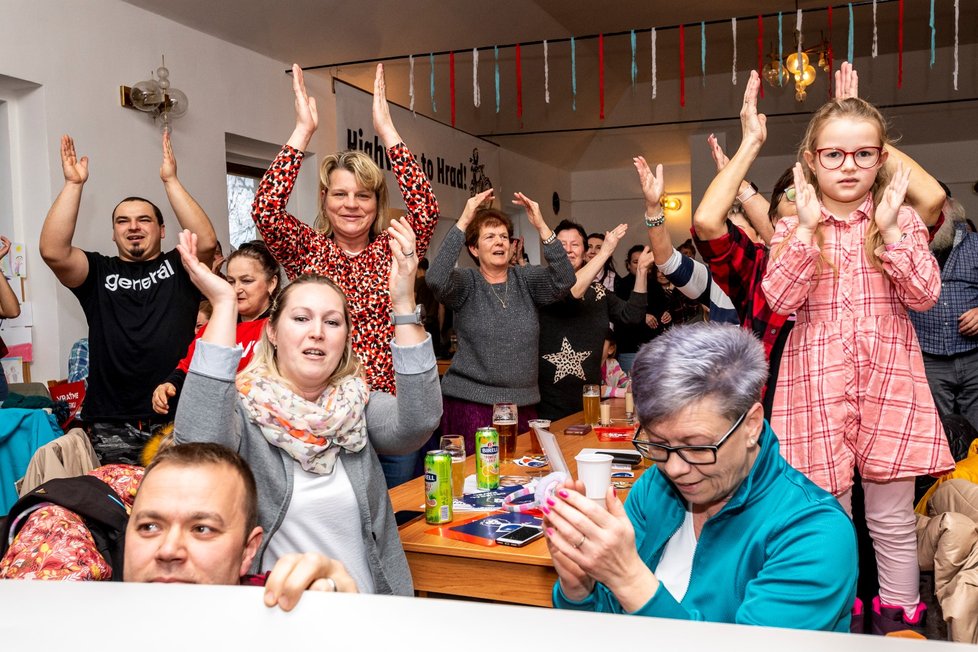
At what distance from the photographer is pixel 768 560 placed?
132 centimetres

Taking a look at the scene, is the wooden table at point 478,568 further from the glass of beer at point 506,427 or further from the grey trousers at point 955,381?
the grey trousers at point 955,381

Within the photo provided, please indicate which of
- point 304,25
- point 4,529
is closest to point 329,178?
point 4,529

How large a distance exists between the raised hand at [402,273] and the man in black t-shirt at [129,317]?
5.68ft

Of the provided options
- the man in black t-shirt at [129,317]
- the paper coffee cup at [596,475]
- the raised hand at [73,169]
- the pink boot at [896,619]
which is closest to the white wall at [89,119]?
the raised hand at [73,169]

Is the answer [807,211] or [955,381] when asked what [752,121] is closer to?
[807,211]

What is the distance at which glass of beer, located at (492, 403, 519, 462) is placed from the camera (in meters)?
2.80

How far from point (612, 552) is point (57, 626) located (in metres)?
0.81

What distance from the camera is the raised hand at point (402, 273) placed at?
6.26 feet

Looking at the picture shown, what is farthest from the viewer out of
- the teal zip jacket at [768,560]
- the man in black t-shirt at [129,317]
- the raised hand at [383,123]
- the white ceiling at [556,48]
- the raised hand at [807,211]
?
the white ceiling at [556,48]

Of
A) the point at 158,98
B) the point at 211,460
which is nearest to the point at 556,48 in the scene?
the point at 158,98

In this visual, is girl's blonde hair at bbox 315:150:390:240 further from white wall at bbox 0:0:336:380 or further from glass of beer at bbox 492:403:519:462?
white wall at bbox 0:0:336:380

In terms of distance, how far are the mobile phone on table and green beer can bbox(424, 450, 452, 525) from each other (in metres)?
0.20

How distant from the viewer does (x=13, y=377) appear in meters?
4.46

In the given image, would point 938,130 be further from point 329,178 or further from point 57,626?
point 57,626
